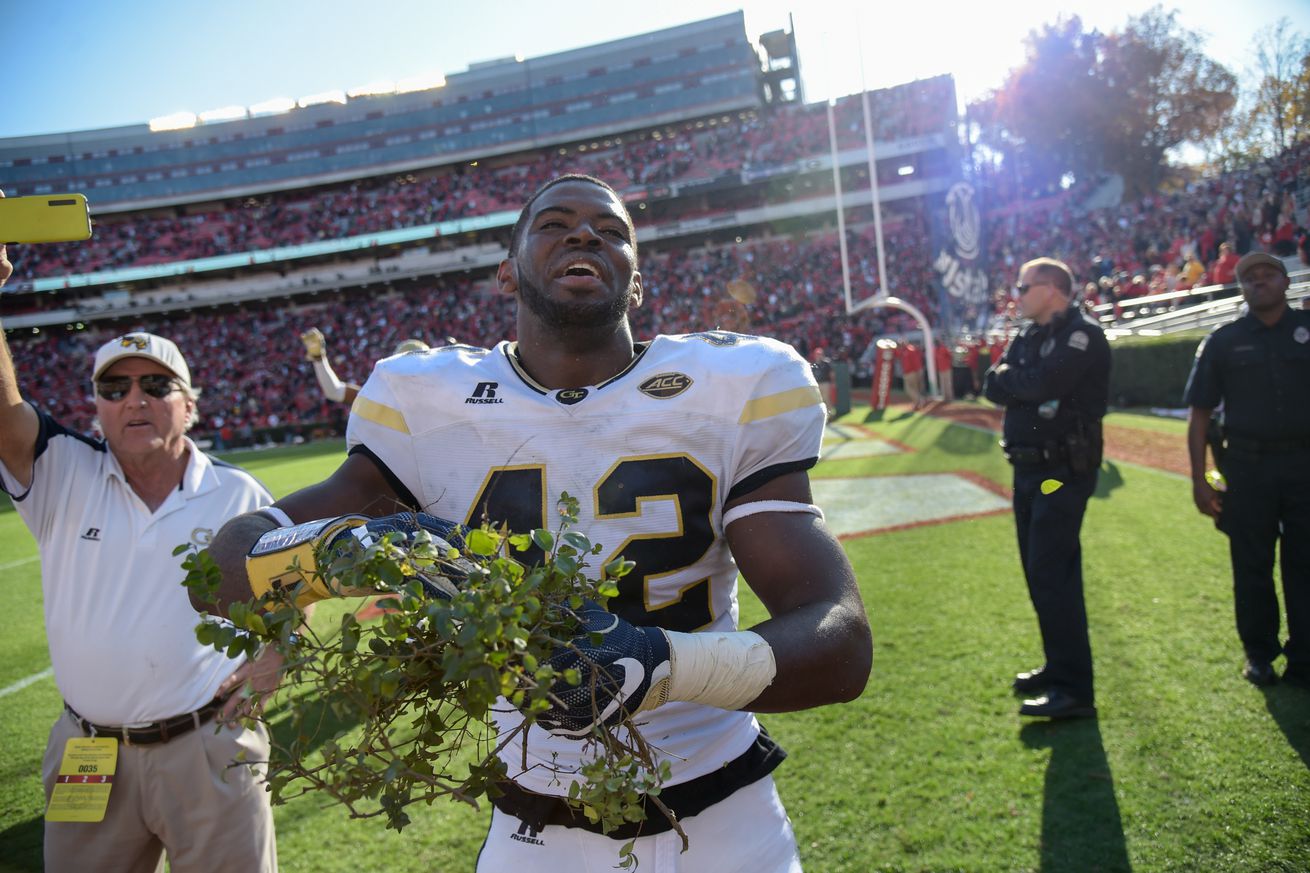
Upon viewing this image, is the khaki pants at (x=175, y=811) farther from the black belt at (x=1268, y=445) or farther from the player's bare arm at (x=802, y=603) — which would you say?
the black belt at (x=1268, y=445)

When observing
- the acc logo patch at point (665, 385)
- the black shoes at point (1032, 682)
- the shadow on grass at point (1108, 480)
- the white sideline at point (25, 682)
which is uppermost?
the acc logo patch at point (665, 385)

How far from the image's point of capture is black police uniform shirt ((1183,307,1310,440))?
4.06 m

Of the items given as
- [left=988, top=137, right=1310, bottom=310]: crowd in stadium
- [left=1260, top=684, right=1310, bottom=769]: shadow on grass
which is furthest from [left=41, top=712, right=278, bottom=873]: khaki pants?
[left=988, top=137, right=1310, bottom=310]: crowd in stadium

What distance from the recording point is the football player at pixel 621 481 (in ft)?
5.50

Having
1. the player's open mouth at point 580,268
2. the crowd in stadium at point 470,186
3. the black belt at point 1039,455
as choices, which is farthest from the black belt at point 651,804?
the crowd in stadium at point 470,186

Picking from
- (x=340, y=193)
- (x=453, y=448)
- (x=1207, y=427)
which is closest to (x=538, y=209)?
(x=453, y=448)

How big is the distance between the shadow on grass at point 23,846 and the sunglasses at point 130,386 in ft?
6.65

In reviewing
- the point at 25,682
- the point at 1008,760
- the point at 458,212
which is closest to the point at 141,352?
the point at 1008,760

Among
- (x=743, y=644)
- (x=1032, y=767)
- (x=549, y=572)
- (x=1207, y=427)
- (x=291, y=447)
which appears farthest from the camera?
(x=291, y=447)

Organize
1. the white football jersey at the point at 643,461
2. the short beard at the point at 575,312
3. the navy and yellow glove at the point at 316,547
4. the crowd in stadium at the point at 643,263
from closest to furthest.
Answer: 1. the navy and yellow glove at the point at 316,547
2. the white football jersey at the point at 643,461
3. the short beard at the point at 575,312
4. the crowd in stadium at the point at 643,263

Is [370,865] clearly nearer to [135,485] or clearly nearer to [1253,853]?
[135,485]

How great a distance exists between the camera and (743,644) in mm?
1274

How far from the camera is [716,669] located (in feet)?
4.07

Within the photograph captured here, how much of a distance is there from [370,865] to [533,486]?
233cm
